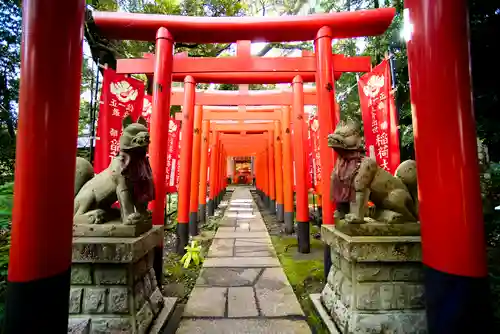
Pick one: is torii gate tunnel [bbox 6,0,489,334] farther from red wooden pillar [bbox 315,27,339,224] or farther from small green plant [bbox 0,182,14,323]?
red wooden pillar [bbox 315,27,339,224]

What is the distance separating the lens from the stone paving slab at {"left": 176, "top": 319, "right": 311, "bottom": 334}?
2.73 metres

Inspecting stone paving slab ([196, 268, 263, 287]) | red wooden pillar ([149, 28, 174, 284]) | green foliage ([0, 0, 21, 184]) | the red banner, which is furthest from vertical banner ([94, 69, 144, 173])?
the red banner

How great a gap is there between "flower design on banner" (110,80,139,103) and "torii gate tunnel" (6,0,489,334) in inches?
115

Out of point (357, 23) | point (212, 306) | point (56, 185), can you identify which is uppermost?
point (357, 23)

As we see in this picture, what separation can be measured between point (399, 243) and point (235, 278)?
2695 millimetres

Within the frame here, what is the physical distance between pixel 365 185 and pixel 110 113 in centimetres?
381

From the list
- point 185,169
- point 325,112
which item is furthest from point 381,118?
point 185,169

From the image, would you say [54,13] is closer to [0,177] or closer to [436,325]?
[0,177]

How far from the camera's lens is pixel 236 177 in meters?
38.5

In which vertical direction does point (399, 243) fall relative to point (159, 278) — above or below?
above

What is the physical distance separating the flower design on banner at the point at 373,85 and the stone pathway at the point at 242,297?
318 centimetres

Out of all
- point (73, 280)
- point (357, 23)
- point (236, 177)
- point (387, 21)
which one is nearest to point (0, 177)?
point (73, 280)

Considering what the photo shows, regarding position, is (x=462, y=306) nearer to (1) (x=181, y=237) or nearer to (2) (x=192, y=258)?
(2) (x=192, y=258)

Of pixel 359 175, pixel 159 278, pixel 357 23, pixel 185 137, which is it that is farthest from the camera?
pixel 185 137
